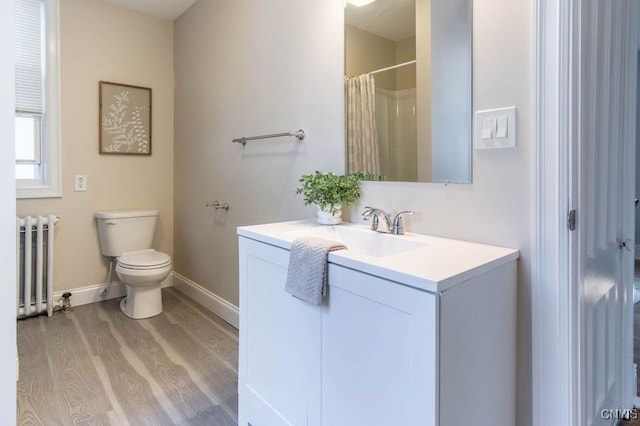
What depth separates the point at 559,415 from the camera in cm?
114

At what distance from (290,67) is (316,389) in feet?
5.34

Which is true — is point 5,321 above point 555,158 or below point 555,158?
below

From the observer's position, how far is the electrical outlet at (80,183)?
2.95 metres

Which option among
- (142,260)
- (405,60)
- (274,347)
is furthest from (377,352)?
(142,260)

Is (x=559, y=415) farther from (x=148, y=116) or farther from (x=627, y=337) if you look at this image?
(x=148, y=116)

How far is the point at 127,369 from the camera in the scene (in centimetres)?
203

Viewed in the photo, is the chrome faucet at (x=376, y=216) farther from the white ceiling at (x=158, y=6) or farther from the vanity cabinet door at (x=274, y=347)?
the white ceiling at (x=158, y=6)

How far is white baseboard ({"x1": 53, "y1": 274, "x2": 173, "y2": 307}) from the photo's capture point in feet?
9.64

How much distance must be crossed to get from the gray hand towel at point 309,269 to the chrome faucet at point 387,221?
38 cm

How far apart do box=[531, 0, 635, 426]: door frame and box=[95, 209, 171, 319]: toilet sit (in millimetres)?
2328

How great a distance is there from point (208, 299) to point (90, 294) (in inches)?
39.4

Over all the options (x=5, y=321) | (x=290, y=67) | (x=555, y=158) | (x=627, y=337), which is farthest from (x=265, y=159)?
(x=627, y=337)

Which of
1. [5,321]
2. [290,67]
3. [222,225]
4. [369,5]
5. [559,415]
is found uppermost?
[369,5]

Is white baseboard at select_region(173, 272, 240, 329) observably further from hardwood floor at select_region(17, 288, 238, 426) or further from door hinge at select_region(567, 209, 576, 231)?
door hinge at select_region(567, 209, 576, 231)
